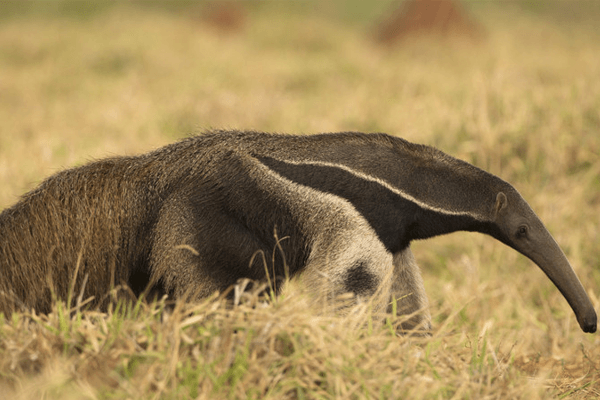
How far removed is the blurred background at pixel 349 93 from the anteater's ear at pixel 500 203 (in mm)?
1618

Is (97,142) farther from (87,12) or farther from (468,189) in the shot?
(87,12)

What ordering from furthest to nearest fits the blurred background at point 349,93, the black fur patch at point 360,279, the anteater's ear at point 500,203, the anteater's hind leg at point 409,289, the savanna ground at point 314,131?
the blurred background at point 349,93 → the anteater's hind leg at point 409,289 → the anteater's ear at point 500,203 → the black fur patch at point 360,279 → the savanna ground at point 314,131

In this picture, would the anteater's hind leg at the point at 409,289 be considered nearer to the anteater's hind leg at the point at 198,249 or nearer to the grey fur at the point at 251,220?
the grey fur at the point at 251,220

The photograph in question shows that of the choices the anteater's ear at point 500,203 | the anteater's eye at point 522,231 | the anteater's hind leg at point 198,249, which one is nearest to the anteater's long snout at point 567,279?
the anteater's eye at point 522,231

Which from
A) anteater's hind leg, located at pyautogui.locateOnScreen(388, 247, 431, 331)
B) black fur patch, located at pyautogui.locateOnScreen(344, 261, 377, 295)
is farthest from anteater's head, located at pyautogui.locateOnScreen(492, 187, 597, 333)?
black fur patch, located at pyautogui.locateOnScreen(344, 261, 377, 295)

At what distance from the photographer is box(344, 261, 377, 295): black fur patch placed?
3.42m

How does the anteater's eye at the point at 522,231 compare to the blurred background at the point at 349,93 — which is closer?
the anteater's eye at the point at 522,231

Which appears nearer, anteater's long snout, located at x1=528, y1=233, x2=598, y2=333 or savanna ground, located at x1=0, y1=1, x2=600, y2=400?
savanna ground, located at x1=0, y1=1, x2=600, y2=400

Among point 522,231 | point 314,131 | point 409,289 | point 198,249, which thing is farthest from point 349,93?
point 198,249

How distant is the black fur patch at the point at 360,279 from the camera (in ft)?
11.2

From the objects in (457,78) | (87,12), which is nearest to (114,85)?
(457,78)

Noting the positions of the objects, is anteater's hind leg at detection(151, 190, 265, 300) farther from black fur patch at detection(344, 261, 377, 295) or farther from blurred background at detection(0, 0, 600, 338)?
blurred background at detection(0, 0, 600, 338)

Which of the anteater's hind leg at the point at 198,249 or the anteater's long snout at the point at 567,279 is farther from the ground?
the anteater's hind leg at the point at 198,249

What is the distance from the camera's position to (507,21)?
22.8 metres
